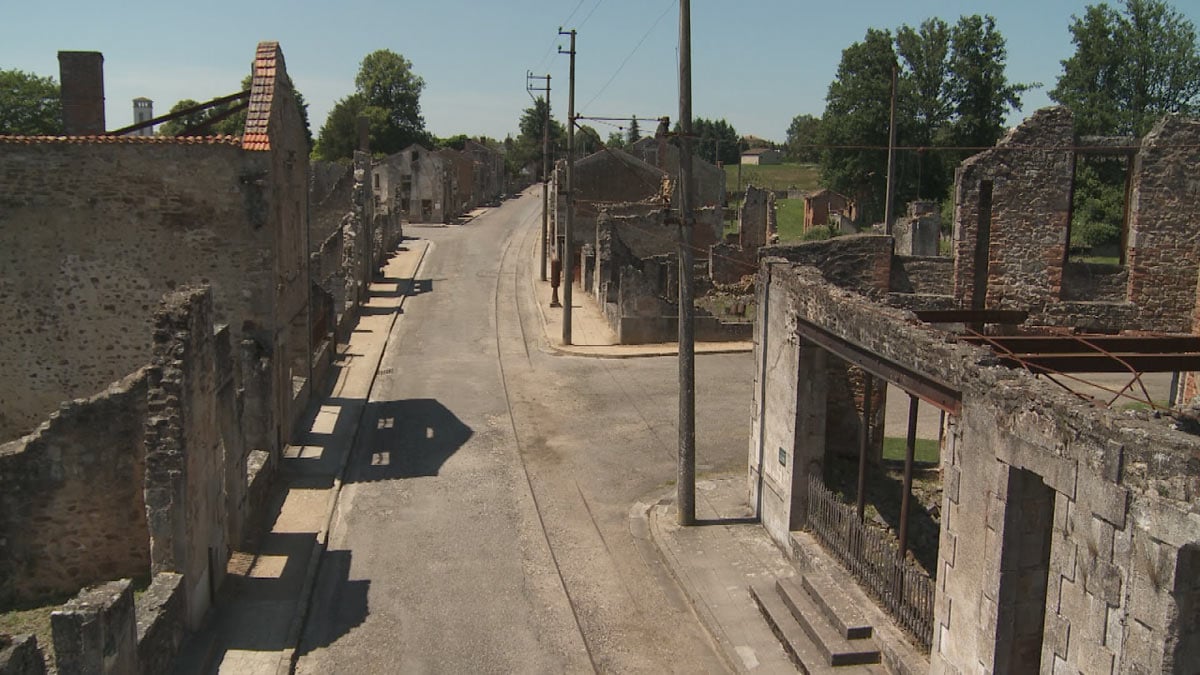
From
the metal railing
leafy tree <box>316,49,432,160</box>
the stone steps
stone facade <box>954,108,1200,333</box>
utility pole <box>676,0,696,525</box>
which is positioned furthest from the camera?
leafy tree <box>316,49,432,160</box>

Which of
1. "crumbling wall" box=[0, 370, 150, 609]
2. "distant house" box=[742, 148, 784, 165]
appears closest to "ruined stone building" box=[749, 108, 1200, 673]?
"crumbling wall" box=[0, 370, 150, 609]

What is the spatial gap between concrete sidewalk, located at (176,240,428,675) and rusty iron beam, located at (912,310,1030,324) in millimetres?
9121

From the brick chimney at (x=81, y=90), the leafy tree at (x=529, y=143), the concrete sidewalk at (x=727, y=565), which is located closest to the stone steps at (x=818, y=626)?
the concrete sidewalk at (x=727, y=565)

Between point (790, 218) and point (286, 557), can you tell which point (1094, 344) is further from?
point (790, 218)

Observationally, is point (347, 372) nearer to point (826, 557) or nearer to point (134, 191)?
point (134, 191)

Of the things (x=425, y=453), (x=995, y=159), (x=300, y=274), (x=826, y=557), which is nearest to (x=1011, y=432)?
(x=826, y=557)

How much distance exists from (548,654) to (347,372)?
15621mm

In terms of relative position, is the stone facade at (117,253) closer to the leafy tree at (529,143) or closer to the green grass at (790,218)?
the green grass at (790,218)

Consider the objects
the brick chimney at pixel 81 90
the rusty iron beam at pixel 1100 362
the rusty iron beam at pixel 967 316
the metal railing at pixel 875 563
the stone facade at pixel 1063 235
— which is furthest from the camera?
the brick chimney at pixel 81 90

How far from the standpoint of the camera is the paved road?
40.1ft

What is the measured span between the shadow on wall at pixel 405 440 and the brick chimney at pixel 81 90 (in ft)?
27.0

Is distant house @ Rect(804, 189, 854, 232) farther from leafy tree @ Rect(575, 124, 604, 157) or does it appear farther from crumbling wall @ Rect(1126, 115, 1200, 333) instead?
crumbling wall @ Rect(1126, 115, 1200, 333)

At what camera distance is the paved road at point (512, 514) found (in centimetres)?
1221

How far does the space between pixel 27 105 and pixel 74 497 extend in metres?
70.1
